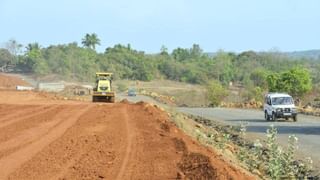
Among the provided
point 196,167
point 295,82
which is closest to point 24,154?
point 196,167

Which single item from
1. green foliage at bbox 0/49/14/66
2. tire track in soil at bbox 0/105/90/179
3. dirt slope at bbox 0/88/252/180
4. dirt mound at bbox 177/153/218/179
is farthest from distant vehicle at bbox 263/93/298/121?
green foliage at bbox 0/49/14/66

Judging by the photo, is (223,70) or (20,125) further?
(223,70)

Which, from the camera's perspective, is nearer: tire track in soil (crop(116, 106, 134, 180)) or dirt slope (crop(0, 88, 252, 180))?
dirt slope (crop(0, 88, 252, 180))

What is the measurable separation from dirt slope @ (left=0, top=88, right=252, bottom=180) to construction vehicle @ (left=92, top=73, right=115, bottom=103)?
29.2 meters

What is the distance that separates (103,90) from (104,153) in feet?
140

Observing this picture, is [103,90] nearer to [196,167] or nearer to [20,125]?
[20,125]

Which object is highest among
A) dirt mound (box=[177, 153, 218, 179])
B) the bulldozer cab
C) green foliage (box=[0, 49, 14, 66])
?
green foliage (box=[0, 49, 14, 66])

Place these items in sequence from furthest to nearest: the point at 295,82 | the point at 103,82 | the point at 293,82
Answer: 1. the point at 293,82
2. the point at 295,82
3. the point at 103,82

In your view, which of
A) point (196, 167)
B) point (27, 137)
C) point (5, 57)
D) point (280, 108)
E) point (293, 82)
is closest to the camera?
point (196, 167)

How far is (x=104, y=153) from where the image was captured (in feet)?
63.2

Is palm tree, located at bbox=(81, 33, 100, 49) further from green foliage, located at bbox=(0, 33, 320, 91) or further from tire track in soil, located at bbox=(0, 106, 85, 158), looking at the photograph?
tire track in soil, located at bbox=(0, 106, 85, 158)

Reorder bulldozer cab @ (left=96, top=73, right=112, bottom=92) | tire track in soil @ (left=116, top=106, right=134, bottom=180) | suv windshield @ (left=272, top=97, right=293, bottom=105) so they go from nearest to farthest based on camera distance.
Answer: tire track in soil @ (left=116, top=106, right=134, bottom=180) → suv windshield @ (left=272, top=97, right=293, bottom=105) → bulldozer cab @ (left=96, top=73, right=112, bottom=92)

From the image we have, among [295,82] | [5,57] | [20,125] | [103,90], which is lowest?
[20,125]

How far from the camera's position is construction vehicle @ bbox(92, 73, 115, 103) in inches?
2426
